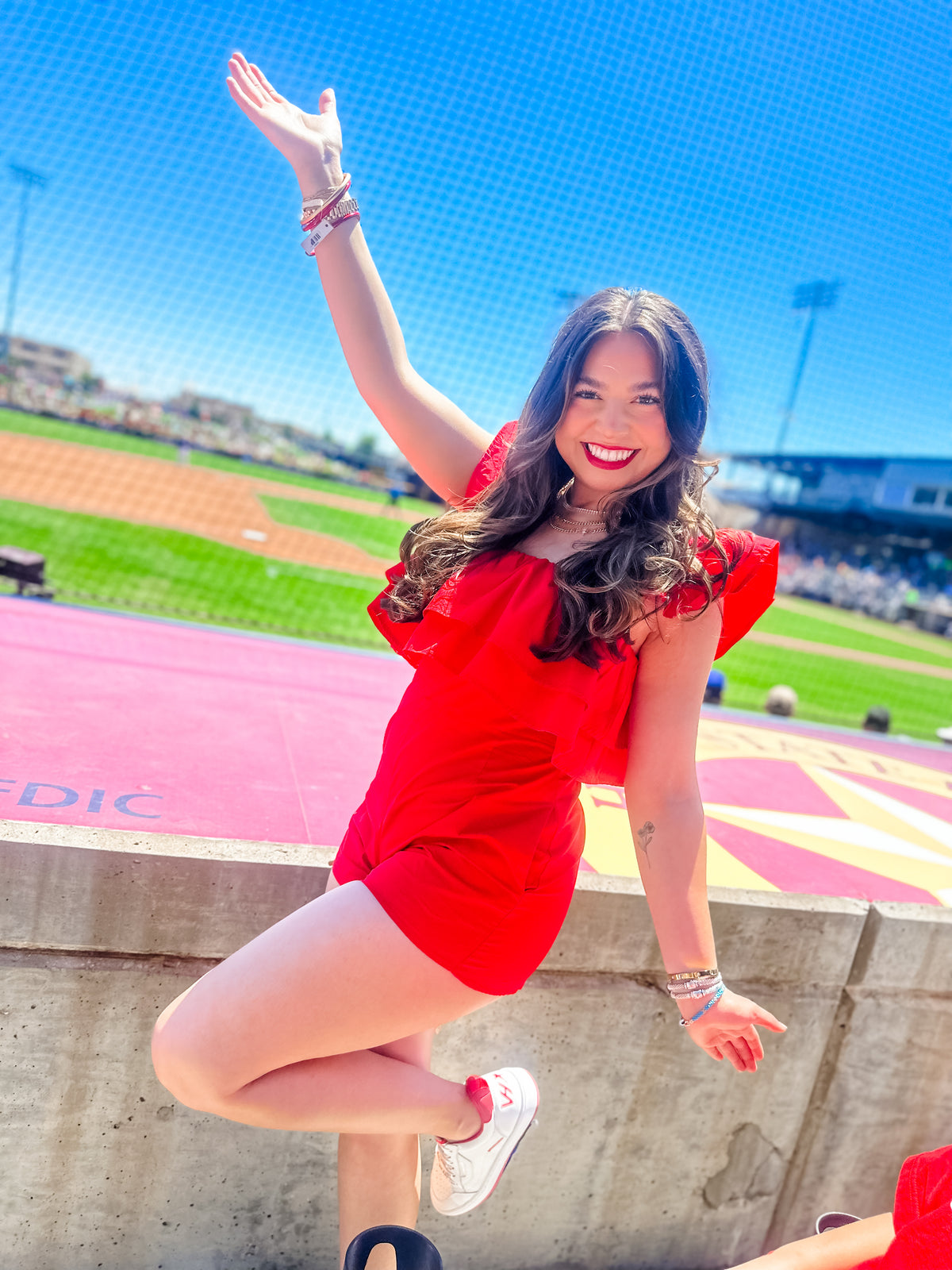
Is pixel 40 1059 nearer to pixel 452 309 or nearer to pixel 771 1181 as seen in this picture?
pixel 771 1181

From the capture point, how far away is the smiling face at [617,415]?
5.14 feet

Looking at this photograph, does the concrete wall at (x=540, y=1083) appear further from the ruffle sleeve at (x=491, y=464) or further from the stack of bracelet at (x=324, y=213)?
the stack of bracelet at (x=324, y=213)

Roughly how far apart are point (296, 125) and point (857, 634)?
24128 mm

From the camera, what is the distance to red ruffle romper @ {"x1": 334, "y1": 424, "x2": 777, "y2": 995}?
4.55 feet

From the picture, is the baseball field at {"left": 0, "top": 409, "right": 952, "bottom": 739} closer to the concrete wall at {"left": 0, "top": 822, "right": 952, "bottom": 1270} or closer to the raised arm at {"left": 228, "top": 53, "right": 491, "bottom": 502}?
the concrete wall at {"left": 0, "top": 822, "right": 952, "bottom": 1270}

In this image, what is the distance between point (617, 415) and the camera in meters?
1.56

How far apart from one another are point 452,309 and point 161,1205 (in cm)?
1164

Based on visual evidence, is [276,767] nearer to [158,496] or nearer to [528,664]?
[528,664]

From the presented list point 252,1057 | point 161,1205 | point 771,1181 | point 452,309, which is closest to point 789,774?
point 771,1181

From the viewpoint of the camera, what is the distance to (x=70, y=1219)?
6.56 ft

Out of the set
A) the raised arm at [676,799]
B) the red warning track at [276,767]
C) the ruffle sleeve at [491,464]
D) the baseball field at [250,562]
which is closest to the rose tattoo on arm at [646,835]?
the raised arm at [676,799]

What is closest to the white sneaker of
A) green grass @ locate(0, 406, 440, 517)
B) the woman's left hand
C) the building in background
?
the woman's left hand

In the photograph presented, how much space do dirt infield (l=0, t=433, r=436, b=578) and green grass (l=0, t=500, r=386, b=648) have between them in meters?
0.88

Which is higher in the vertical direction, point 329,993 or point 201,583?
point 329,993
